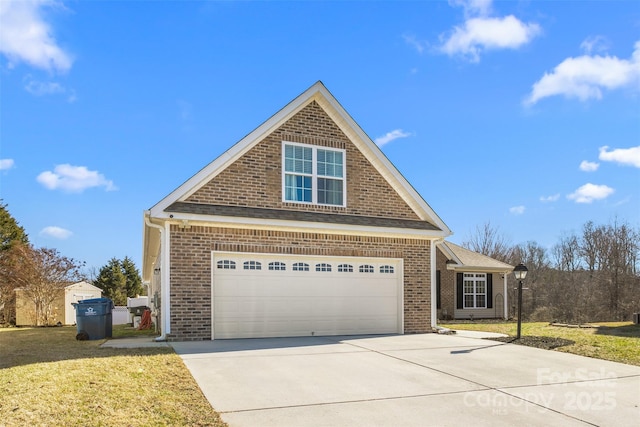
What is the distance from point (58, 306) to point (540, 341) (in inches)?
878

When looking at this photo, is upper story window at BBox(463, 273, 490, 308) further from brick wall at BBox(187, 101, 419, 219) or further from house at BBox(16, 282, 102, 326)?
house at BBox(16, 282, 102, 326)

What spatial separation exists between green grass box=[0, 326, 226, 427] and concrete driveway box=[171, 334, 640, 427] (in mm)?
363

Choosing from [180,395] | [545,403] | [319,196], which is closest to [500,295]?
[319,196]

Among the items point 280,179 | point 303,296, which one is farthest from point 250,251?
point 280,179

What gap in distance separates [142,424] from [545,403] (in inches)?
192

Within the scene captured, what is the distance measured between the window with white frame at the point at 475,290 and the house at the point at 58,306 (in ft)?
60.2

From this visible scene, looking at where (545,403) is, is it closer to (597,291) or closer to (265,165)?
(265,165)

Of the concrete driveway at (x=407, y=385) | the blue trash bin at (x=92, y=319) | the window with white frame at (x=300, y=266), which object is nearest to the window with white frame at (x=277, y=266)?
the window with white frame at (x=300, y=266)

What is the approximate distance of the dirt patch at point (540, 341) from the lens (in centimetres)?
1179

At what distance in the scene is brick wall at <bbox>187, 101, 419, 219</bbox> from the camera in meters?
12.9

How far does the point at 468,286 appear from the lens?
2500 centimetres

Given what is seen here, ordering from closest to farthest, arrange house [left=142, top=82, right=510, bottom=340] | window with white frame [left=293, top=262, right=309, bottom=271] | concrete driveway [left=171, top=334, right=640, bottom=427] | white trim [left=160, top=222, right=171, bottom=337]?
concrete driveway [left=171, top=334, right=640, bottom=427], white trim [left=160, top=222, right=171, bottom=337], house [left=142, top=82, right=510, bottom=340], window with white frame [left=293, top=262, right=309, bottom=271]

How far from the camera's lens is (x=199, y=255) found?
12242mm

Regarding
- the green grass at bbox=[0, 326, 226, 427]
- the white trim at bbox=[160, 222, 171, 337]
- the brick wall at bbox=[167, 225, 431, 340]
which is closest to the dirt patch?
the brick wall at bbox=[167, 225, 431, 340]
